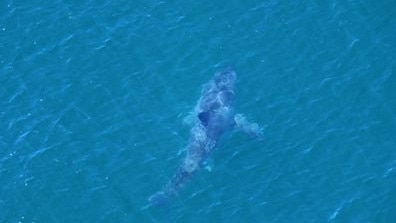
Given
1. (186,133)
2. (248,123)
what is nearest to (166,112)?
(186,133)

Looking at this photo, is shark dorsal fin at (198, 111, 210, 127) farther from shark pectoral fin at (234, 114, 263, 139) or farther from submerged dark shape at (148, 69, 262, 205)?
shark pectoral fin at (234, 114, 263, 139)

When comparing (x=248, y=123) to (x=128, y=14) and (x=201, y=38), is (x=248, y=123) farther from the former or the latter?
(x=128, y=14)

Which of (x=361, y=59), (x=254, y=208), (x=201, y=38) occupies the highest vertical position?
(x=201, y=38)

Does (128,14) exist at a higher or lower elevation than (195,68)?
higher

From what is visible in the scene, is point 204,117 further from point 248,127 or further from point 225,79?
point 225,79

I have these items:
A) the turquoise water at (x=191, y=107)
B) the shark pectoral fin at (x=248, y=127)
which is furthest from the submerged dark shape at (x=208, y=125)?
the turquoise water at (x=191, y=107)

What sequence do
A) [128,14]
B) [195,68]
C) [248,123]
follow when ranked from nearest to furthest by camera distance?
[248,123], [195,68], [128,14]

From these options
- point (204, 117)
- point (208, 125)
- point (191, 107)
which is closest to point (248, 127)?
point (208, 125)
